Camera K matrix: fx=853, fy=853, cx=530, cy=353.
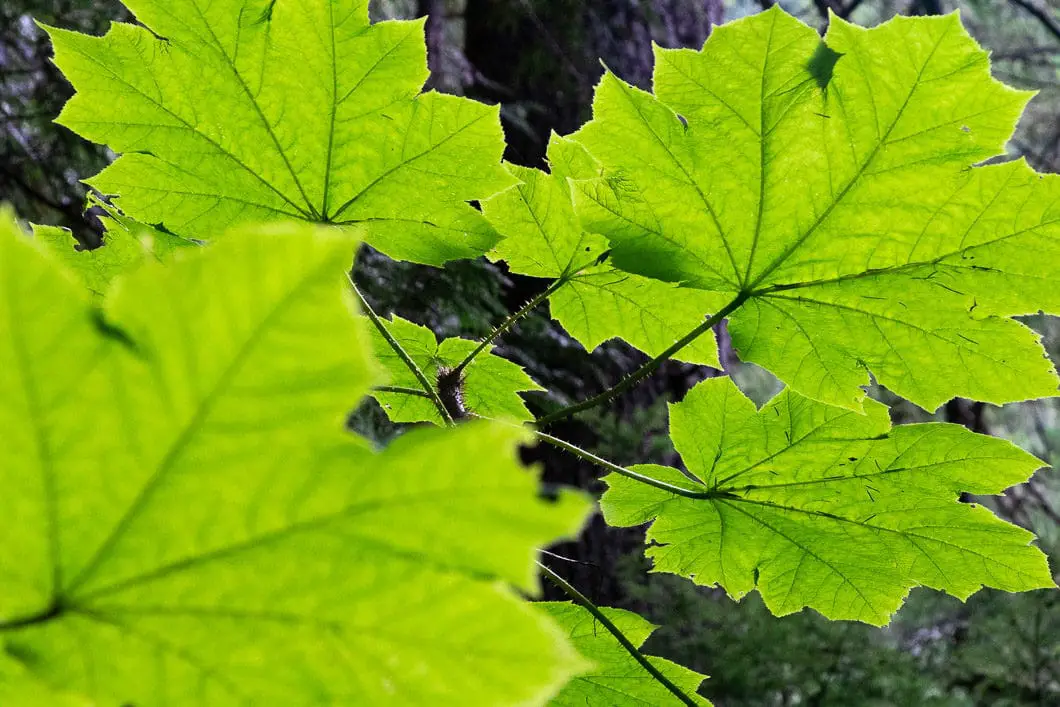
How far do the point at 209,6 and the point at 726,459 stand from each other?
0.69 m

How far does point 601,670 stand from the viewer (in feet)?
3.01

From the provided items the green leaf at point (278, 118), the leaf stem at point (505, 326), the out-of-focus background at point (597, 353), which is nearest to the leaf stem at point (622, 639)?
the leaf stem at point (505, 326)

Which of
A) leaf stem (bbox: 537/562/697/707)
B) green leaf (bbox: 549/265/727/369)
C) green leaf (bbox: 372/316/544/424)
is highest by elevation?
green leaf (bbox: 549/265/727/369)

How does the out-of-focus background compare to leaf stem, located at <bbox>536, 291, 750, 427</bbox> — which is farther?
the out-of-focus background

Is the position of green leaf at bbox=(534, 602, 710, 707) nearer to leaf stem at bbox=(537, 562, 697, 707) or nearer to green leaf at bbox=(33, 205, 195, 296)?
leaf stem at bbox=(537, 562, 697, 707)

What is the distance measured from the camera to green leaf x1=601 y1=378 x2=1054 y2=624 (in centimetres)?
90

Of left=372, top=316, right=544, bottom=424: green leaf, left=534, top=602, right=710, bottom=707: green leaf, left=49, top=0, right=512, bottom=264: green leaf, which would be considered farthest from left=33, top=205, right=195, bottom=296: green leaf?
left=534, top=602, right=710, bottom=707: green leaf

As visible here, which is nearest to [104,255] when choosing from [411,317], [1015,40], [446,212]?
[446,212]

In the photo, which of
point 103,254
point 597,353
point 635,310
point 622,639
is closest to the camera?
point 622,639

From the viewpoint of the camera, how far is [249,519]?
0.94 ft

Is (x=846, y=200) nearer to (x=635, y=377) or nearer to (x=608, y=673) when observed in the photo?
(x=635, y=377)

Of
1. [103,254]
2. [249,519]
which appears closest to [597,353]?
[103,254]

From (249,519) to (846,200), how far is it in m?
0.68

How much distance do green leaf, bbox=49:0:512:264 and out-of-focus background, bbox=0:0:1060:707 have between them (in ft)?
5.53
